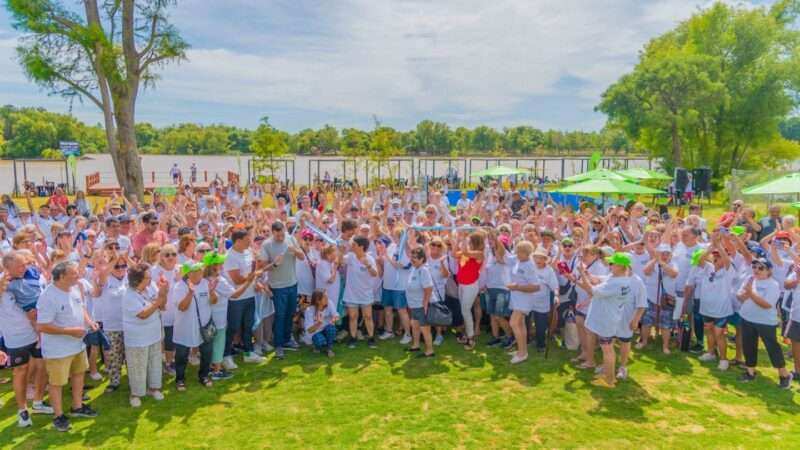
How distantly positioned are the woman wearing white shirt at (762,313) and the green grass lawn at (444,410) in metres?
0.43

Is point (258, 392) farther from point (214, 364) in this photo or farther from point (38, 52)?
point (38, 52)

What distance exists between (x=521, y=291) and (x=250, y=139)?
174ft

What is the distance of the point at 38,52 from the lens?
19.0 m

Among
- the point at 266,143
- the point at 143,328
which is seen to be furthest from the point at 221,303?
the point at 266,143

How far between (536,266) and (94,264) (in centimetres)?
598

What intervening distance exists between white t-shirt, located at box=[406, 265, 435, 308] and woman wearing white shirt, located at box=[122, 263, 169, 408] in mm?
3323

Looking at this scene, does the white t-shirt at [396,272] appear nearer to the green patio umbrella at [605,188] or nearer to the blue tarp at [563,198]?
the green patio umbrella at [605,188]

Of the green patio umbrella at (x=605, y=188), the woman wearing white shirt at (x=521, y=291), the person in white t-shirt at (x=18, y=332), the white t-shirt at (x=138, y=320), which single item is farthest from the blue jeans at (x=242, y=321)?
the green patio umbrella at (x=605, y=188)

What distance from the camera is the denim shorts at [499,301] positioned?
786 cm

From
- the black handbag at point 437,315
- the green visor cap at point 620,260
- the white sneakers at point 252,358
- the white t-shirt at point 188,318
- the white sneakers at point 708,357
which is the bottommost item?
the white sneakers at point 252,358

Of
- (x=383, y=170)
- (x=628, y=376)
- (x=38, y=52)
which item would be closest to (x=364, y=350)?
(x=628, y=376)

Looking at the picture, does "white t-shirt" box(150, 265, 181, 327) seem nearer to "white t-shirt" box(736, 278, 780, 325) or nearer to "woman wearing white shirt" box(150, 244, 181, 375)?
"woman wearing white shirt" box(150, 244, 181, 375)

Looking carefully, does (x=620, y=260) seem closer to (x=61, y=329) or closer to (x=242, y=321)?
(x=242, y=321)

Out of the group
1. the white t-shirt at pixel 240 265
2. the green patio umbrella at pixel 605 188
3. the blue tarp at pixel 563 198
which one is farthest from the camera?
the blue tarp at pixel 563 198
